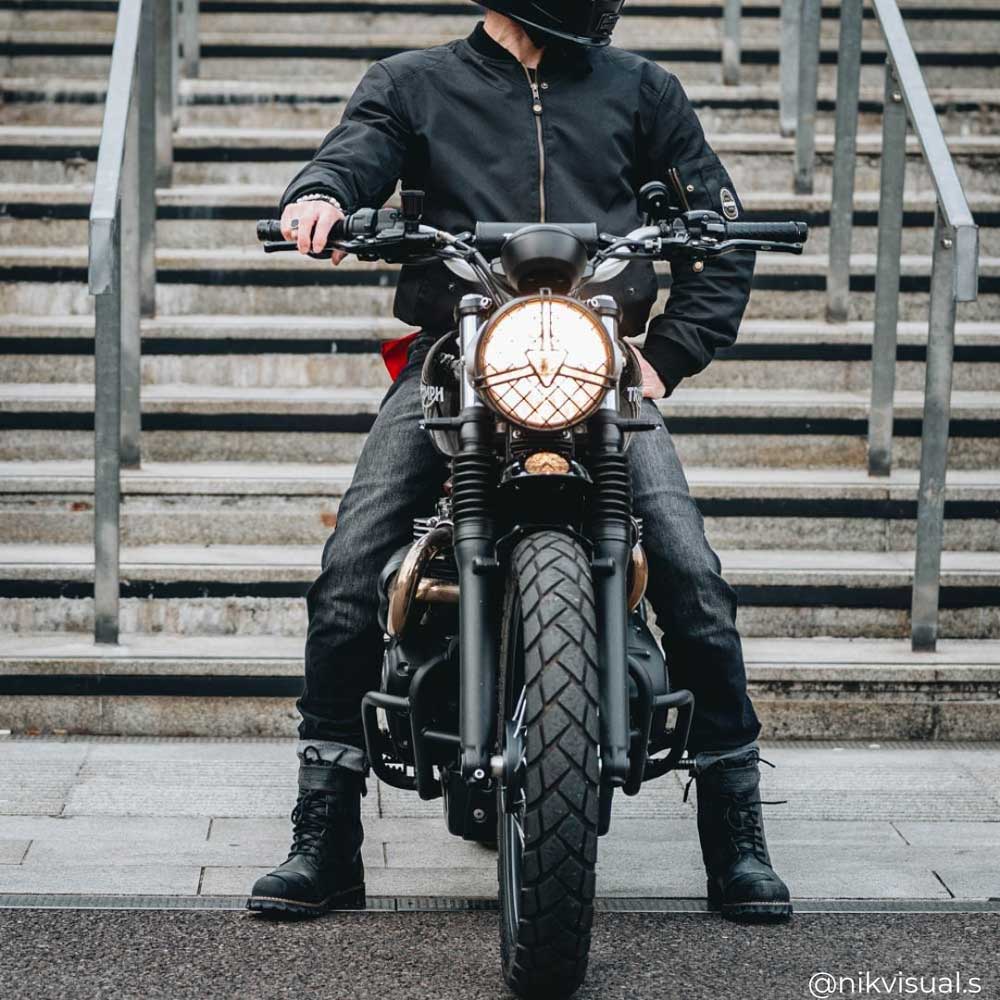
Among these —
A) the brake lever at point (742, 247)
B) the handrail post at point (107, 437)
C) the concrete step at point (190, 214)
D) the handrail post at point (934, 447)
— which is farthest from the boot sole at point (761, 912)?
the concrete step at point (190, 214)

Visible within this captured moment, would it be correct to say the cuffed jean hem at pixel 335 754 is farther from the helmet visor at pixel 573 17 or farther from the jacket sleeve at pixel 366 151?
the helmet visor at pixel 573 17

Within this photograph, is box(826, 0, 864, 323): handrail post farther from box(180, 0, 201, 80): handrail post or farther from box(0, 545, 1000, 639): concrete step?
box(180, 0, 201, 80): handrail post

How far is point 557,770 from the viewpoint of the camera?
267 cm

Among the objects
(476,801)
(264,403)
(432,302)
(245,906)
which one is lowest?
(245,906)

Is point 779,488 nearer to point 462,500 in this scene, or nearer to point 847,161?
point 847,161

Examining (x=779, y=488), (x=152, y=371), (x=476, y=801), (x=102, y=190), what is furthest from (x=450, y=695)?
(x=152, y=371)

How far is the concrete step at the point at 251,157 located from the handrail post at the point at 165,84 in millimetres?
146

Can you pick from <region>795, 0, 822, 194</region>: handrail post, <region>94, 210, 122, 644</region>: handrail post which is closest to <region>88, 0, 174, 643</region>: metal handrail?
<region>94, 210, 122, 644</region>: handrail post

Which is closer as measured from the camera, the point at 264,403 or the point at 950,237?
the point at 950,237

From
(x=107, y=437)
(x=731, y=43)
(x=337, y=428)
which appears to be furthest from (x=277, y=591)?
(x=731, y=43)

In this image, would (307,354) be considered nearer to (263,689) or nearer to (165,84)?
(165,84)

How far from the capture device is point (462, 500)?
2895mm

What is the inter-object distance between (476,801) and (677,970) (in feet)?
1.39

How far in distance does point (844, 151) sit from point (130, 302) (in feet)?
7.11
